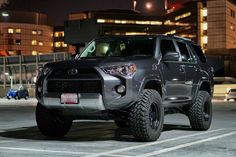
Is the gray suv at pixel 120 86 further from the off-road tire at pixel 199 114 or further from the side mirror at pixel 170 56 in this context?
the off-road tire at pixel 199 114

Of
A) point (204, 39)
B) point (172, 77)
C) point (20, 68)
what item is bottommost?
point (20, 68)

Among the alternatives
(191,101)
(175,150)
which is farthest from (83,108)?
(191,101)

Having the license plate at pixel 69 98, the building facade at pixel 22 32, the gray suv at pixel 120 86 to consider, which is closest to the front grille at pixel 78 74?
the gray suv at pixel 120 86

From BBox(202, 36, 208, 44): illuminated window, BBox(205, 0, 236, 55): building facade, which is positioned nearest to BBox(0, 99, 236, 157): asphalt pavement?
BBox(205, 0, 236, 55): building facade

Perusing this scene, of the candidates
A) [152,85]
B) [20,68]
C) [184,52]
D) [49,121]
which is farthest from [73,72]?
[20,68]

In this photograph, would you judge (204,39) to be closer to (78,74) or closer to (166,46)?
(166,46)

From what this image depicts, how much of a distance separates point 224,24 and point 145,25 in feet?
157

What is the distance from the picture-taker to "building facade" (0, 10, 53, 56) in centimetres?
14862

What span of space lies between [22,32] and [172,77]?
476 feet

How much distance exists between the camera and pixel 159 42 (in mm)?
10445

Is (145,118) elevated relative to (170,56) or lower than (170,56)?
lower

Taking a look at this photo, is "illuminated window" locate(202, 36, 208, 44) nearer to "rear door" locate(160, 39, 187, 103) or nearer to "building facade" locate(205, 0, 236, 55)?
"building facade" locate(205, 0, 236, 55)

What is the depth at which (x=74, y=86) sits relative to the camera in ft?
29.7

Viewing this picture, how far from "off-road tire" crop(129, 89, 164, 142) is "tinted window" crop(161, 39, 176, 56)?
1344mm
